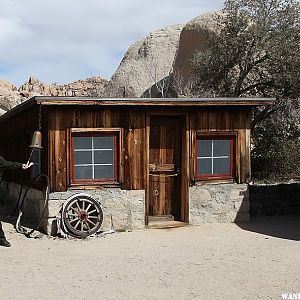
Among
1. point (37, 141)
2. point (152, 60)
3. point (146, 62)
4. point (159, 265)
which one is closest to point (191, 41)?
point (152, 60)

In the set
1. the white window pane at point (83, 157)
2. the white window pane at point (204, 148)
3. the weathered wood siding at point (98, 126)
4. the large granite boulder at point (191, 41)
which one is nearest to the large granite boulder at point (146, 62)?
the large granite boulder at point (191, 41)

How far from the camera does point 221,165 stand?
10.9 m

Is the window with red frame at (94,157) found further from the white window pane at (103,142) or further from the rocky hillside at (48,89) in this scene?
the rocky hillside at (48,89)

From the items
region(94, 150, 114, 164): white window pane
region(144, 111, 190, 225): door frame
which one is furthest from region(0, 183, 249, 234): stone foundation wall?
region(94, 150, 114, 164): white window pane

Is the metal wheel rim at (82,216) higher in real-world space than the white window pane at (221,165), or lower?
lower

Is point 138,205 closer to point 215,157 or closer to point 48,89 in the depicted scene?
point 215,157

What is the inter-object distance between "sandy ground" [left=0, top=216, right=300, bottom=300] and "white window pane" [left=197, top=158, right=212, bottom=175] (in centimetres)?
122

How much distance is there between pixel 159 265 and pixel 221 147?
162 inches

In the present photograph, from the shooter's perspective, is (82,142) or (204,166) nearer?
(82,142)

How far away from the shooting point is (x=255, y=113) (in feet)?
60.5

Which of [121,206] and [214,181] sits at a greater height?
[214,181]

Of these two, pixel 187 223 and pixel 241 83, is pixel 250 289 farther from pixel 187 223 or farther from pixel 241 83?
pixel 241 83

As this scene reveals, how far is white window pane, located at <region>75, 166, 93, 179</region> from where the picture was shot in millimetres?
9922

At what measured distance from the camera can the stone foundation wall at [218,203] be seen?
10633 millimetres
